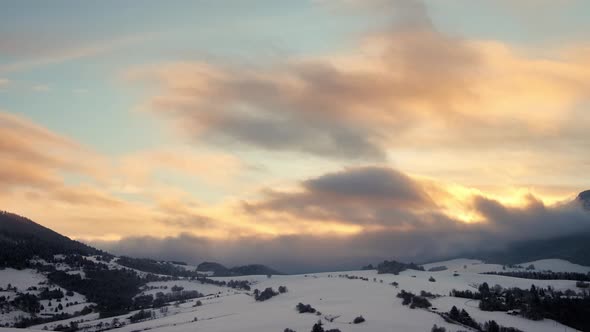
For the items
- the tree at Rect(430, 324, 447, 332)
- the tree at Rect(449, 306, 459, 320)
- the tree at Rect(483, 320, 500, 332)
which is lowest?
the tree at Rect(430, 324, 447, 332)

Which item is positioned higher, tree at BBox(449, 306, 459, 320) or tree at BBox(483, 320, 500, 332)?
tree at BBox(449, 306, 459, 320)

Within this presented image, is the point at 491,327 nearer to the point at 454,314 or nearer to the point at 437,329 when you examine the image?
the point at 437,329

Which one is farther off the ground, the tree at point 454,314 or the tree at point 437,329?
the tree at point 454,314

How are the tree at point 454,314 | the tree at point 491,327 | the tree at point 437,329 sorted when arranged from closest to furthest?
the tree at point 491,327
the tree at point 437,329
the tree at point 454,314

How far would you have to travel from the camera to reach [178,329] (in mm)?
190250

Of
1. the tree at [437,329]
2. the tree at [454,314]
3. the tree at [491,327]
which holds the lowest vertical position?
the tree at [437,329]

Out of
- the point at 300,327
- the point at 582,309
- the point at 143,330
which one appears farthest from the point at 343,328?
the point at 582,309

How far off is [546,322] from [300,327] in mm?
79768

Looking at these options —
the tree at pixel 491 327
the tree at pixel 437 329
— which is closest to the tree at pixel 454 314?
the tree at pixel 491 327

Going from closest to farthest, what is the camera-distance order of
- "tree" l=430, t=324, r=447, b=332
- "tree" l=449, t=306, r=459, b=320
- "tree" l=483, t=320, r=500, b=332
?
1. "tree" l=483, t=320, r=500, b=332
2. "tree" l=430, t=324, r=447, b=332
3. "tree" l=449, t=306, r=459, b=320

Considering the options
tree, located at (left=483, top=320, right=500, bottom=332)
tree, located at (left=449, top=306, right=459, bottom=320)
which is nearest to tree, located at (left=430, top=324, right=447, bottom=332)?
tree, located at (left=483, top=320, right=500, bottom=332)

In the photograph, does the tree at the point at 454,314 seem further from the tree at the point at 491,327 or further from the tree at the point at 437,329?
the tree at the point at 437,329

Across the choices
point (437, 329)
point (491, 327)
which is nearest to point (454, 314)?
point (491, 327)

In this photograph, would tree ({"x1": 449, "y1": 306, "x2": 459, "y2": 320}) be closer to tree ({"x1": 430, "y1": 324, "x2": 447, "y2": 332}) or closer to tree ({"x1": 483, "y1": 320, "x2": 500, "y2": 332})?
tree ({"x1": 483, "y1": 320, "x2": 500, "y2": 332})
